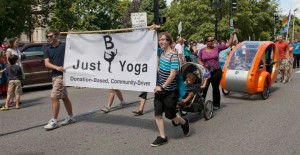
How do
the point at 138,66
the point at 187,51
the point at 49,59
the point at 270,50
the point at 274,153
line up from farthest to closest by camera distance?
the point at 187,51 → the point at 270,50 → the point at 49,59 → the point at 138,66 → the point at 274,153

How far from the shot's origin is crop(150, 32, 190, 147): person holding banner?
6031 millimetres

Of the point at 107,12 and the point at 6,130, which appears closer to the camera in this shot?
the point at 6,130

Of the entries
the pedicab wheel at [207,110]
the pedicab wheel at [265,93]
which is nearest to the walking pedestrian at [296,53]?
the pedicab wheel at [265,93]

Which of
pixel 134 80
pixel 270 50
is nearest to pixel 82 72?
pixel 134 80

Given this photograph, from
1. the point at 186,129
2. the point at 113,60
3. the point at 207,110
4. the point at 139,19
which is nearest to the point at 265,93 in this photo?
the point at 207,110

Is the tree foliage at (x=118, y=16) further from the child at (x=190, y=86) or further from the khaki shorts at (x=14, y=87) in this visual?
the child at (x=190, y=86)

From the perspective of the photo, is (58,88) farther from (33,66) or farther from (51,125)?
(33,66)

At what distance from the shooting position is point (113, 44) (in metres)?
7.14

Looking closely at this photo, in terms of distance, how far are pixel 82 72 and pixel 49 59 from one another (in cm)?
65

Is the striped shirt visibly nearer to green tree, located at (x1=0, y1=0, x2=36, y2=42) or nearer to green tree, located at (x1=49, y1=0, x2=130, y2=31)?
green tree, located at (x1=0, y1=0, x2=36, y2=42)

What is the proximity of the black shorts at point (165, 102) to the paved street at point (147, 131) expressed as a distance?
54cm

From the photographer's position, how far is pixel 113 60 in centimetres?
714

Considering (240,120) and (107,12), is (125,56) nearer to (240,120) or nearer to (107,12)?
(240,120)

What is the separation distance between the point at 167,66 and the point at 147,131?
1.61 meters
